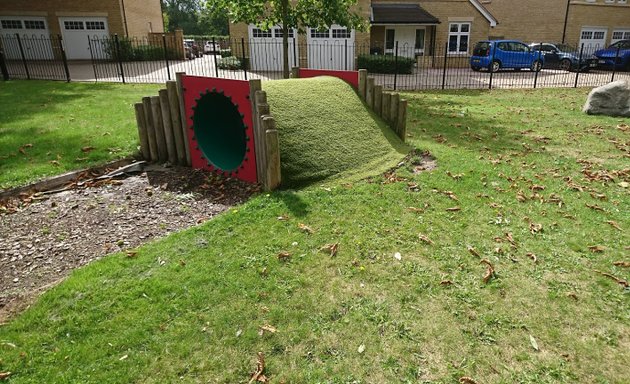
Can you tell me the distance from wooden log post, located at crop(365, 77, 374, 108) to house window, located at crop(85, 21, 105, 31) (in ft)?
91.8

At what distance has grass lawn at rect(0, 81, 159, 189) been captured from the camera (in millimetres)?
6969

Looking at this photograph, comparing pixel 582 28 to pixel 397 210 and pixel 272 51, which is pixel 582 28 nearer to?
pixel 272 51

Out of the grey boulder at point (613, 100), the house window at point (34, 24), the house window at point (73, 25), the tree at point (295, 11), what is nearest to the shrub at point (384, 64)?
the tree at point (295, 11)

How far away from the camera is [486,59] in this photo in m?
25.7

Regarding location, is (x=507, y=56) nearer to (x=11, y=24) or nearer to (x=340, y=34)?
(x=340, y=34)

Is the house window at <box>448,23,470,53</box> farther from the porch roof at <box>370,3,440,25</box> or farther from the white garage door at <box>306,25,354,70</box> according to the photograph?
the white garage door at <box>306,25,354,70</box>

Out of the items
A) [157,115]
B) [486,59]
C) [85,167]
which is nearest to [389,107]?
[157,115]

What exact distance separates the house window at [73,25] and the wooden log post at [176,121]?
27575mm

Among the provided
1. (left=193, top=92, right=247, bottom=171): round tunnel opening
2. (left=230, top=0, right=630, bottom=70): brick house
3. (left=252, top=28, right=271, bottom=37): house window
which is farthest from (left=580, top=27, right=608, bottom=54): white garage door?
(left=193, top=92, right=247, bottom=171): round tunnel opening

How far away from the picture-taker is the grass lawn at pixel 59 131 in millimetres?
6969

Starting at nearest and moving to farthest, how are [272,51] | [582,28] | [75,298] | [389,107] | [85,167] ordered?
[75,298], [85,167], [389,107], [272,51], [582,28]

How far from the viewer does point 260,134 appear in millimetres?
5766

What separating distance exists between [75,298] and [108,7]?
103 feet

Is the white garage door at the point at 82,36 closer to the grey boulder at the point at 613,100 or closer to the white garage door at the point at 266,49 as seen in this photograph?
the white garage door at the point at 266,49
